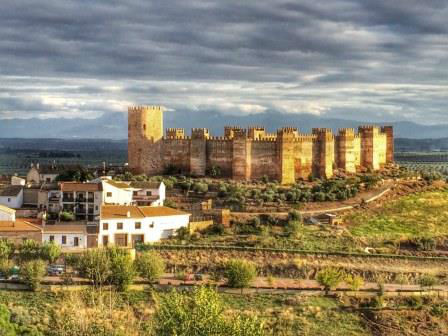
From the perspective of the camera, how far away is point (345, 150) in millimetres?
59250

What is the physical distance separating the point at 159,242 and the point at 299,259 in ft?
25.5

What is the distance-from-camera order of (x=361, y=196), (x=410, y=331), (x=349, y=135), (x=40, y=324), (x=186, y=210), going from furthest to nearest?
(x=349, y=135) → (x=361, y=196) → (x=186, y=210) → (x=410, y=331) → (x=40, y=324)

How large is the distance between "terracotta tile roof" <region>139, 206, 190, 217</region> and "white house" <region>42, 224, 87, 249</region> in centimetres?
392

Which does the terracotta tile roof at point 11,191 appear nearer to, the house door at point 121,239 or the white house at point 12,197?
the white house at point 12,197

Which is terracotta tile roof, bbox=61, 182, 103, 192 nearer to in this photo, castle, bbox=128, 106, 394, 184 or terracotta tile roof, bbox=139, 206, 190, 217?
terracotta tile roof, bbox=139, 206, 190, 217

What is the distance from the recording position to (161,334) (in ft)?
74.7

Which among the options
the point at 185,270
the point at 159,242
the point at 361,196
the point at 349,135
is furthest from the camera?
the point at 349,135

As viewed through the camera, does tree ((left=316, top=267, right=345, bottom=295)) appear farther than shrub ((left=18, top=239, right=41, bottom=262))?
No

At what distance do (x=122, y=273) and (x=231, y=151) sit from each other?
20.7m

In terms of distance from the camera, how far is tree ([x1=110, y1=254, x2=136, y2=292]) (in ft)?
118

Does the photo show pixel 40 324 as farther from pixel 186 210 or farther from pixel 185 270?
pixel 186 210

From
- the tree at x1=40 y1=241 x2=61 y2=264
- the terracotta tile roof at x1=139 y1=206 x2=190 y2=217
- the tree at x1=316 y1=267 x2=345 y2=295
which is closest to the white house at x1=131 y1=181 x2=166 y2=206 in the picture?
the terracotta tile roof at x1=139 y1=206 x2=190 y2=217

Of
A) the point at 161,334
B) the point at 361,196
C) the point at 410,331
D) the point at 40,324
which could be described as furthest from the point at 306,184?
the point at 161,334

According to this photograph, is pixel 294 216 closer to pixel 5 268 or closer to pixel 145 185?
pixel 145 185
